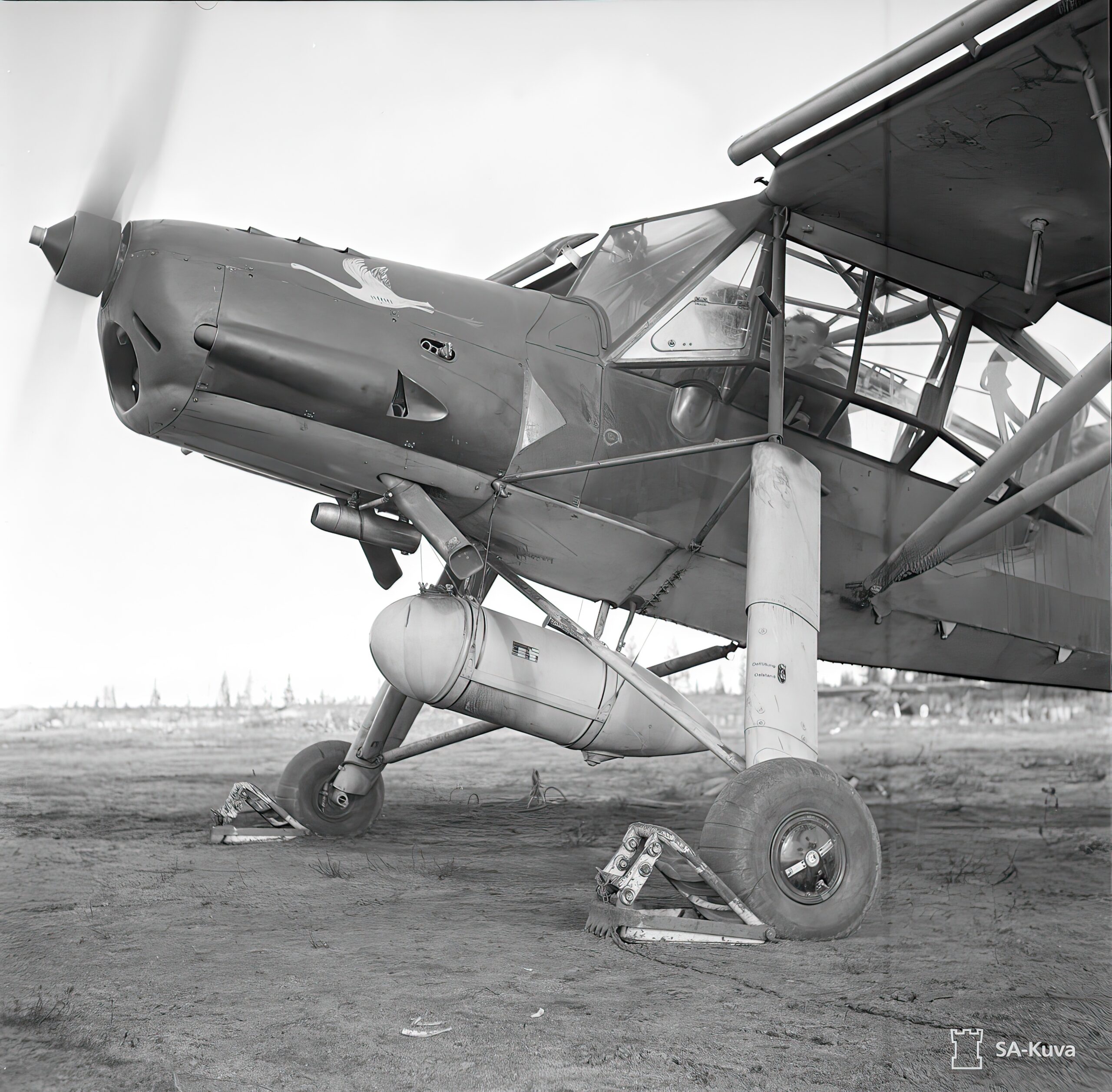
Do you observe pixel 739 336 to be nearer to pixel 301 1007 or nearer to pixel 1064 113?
pixel 1064 113

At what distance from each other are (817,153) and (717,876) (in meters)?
3.94

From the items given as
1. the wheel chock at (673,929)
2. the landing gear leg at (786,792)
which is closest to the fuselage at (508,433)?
the landing gear leg at (786,792)

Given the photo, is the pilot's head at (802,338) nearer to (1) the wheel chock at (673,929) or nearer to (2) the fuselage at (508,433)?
(2) the fuselage at (508,433)

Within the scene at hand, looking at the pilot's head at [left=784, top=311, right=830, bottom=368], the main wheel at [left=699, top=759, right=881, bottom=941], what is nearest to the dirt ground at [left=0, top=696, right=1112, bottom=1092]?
the main wheel at [left=699, top=759, right=881, bottom=941]

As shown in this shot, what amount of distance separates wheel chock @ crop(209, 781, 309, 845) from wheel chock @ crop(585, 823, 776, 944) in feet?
11.5

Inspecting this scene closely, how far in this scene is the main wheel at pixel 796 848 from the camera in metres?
4.89

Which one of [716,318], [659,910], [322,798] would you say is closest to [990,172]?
[716,318]

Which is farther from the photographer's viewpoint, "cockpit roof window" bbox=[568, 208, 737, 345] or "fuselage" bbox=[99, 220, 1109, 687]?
"cockpit roof window" bbox=[568, 208, 737, 345]

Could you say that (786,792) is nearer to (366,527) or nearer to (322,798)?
(366,527)

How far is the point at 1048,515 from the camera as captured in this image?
24.5ft

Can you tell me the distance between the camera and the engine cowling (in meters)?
5.90

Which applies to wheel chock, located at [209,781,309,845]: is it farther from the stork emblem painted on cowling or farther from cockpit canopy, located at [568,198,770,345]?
cockpit canopy, located at [568,198,770,345]

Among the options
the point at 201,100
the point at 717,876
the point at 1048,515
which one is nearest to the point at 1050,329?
the point at 1048,515

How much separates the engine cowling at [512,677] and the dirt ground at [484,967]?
97cm
